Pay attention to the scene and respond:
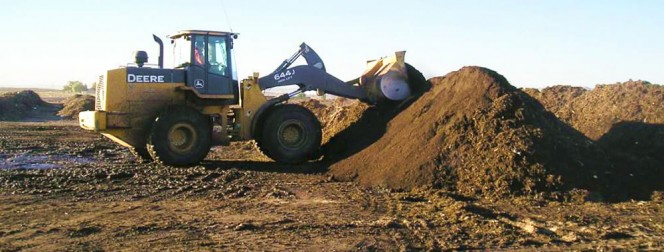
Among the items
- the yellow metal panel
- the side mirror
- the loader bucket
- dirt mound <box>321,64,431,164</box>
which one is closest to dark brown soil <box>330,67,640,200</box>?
dirt mound <box>321,64,431,164</box>

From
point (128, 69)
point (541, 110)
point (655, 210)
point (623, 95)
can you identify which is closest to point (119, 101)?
point (128, 69)

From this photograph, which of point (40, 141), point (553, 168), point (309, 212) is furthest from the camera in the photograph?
point (40, 141)

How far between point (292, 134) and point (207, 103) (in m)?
1.83

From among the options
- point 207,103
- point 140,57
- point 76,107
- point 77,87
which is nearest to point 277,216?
point 207,103

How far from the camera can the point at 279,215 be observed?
852cm

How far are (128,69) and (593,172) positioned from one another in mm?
8267

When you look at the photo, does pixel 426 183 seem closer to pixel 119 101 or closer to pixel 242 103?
pixel 242 103

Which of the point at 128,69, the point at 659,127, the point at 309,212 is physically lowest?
the point at 309,212

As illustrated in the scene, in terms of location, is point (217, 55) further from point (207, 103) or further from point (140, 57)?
point (140, 57)

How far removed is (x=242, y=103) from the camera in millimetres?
13891

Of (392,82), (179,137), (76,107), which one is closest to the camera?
(179,137)

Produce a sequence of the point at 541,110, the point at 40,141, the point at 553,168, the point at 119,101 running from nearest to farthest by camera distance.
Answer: the point at 553,168 < the point at 541,110 < the point at 119,101 < the point at 40,141

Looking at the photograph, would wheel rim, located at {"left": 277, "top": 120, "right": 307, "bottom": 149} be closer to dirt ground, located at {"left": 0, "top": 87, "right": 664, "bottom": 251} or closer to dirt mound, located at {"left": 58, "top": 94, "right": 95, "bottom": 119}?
dirt ground, located at {"left": 0, "top": 87, "right": 664, "bottom": 251}

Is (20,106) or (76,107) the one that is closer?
(20,106)
